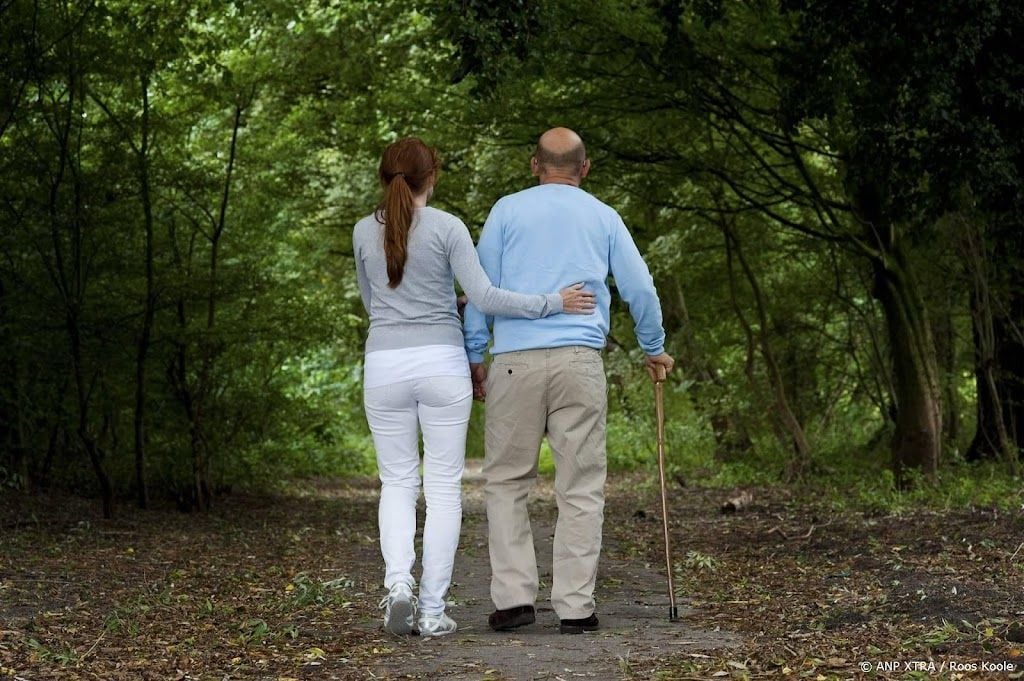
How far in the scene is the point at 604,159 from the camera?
13.1 metres

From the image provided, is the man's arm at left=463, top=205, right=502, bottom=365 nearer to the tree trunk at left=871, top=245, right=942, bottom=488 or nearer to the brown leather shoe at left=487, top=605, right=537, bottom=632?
the brown leather shoe at left=487, top=605, right=537, bottom=632

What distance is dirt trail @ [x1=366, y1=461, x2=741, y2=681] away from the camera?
4488 millimetres

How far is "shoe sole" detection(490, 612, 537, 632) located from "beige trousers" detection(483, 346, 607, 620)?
59mm

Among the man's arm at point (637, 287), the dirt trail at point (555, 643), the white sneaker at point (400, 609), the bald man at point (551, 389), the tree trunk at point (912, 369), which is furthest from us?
the tree trunk at point (912, 369)

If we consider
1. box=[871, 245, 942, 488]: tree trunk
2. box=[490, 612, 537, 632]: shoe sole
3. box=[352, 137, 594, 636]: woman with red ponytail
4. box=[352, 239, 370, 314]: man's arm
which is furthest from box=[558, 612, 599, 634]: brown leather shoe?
box=[871, 245, 942, 488]: tree trunk

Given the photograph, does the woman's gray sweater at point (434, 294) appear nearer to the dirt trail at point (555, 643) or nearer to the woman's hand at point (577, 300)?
the woman's hand at point (577, 300)

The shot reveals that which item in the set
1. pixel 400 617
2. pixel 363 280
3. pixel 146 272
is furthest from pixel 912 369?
pixel 400 617

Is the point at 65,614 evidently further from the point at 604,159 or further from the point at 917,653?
the point at 604,159

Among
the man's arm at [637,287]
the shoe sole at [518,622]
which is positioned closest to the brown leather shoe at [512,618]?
the shoe sole at [518,622]

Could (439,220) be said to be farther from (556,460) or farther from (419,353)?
(556,460)

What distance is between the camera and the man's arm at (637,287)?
17.7 feet

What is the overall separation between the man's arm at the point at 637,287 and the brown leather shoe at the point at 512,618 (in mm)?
1100

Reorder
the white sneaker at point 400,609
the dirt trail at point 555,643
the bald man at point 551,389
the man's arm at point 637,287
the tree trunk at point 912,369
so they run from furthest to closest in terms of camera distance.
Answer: the tree trunk at point 912,369, the man's arm at point 637,287, the bald man at point 551,389, the white sneaker at point 400,609, the dirt trail at point 555,643

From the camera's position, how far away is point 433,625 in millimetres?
5250
